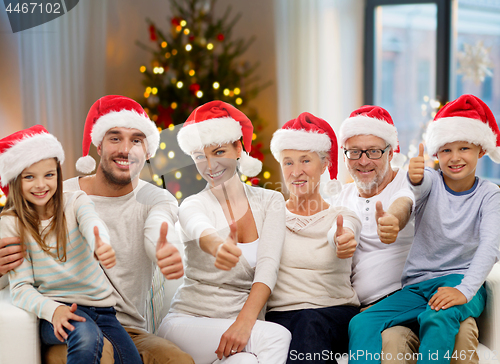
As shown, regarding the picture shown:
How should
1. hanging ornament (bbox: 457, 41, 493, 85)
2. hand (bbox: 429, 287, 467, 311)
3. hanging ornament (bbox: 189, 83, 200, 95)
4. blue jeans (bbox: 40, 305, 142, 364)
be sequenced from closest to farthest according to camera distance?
blue jeans (bbox: 40, 305, 142, 364), hand (bbox: 429, 287, 467, 311), hanging ornament (bbox: 189, 83, 200, 95), hanging ornament (bbox: 457, 41, 493, 85)

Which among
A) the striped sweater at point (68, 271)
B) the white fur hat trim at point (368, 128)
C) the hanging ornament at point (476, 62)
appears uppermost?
the hanging ornament at point (476, 62)

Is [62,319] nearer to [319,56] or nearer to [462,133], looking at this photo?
[462,133]

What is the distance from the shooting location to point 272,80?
3.60 m

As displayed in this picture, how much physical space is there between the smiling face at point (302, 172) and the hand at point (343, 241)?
0.18 m

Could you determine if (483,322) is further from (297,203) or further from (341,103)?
(341,103)

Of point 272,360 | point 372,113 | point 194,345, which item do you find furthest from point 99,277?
point 372,113

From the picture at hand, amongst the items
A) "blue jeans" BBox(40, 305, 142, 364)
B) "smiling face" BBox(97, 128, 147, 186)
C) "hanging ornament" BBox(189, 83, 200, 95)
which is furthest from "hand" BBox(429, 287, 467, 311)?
"hanging ornament" BBox(189, 83, 200, 95)

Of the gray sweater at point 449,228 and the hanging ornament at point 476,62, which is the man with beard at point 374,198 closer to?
the gray sweater at point 449,228

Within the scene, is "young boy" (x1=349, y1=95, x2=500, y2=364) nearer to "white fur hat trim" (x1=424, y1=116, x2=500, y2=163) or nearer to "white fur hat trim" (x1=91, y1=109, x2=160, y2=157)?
"white fur hat trim" (x1=424, y1=116, x2=500, y2=163)

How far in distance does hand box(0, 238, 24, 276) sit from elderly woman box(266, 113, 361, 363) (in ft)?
2.42

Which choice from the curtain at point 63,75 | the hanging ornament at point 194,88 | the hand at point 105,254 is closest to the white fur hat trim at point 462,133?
the hand at point 105,254

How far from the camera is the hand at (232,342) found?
46.1 inches

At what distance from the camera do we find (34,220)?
1.21 meters

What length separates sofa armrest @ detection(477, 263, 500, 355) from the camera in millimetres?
1273
